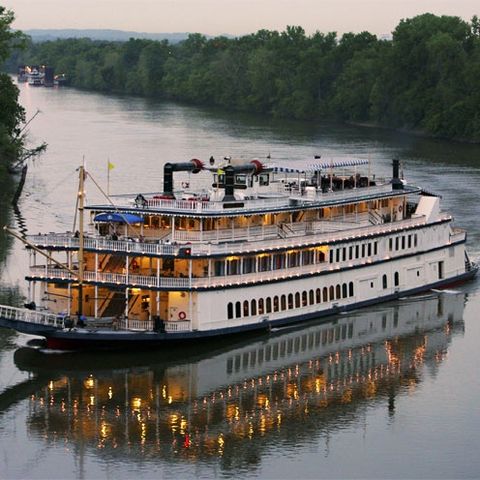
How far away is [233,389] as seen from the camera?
47.2 metres

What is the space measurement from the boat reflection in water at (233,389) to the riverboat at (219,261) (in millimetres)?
950

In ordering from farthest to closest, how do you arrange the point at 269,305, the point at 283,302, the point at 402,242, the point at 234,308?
1. the point at 402,242
2. the point at 283,302
3. the point at 269,305
4. the point at 234,308

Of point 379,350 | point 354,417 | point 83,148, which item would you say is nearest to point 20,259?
point 379,350

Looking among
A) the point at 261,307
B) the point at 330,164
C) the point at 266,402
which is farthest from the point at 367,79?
the point at 266,402

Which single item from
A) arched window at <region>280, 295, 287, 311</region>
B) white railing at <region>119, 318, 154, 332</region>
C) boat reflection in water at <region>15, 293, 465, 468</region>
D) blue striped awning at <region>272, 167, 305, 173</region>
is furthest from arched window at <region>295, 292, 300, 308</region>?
white railing at <region>119, 318, 154, 332</region>

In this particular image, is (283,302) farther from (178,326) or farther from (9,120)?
(9,120)

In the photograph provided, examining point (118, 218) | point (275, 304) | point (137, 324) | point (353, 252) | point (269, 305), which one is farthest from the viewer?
point (353, 252)

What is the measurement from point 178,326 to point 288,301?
532 centimetres

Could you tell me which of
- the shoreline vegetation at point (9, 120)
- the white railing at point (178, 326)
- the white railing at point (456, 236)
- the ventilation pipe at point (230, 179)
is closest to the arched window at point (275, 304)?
the ventilation pipe at point (230, 179)

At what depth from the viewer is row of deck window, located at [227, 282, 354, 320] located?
5166 centimetres

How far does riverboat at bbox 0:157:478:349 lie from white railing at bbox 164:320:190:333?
0.14 feet

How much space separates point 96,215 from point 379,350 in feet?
34.7

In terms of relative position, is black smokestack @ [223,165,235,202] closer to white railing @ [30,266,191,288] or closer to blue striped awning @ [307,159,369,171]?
white railing @ [30,266,191,288]

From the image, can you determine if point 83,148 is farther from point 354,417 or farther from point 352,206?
point 354,417
